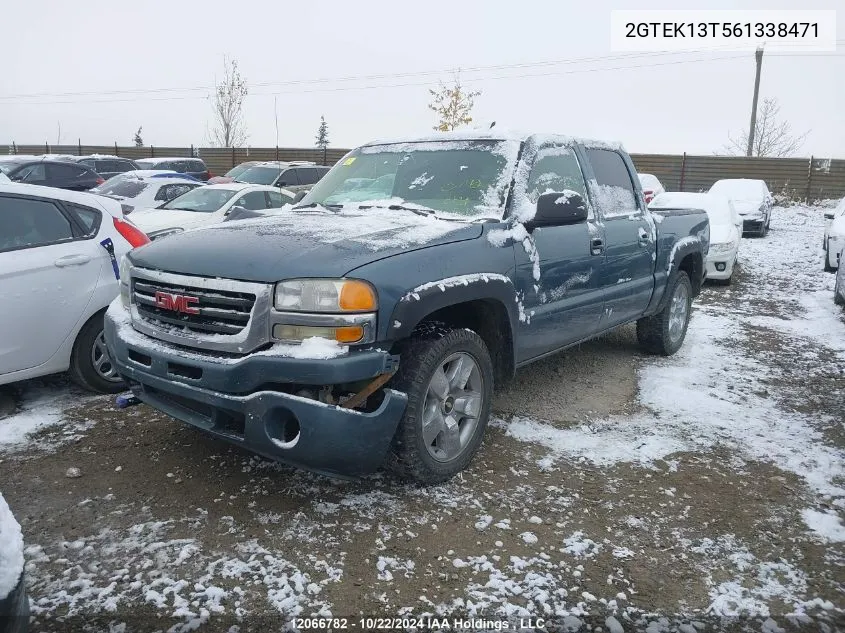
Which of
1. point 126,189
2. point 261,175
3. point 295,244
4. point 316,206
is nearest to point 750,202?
point 261,175

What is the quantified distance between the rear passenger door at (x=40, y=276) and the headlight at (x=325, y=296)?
2.32 m

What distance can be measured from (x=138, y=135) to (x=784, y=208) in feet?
204

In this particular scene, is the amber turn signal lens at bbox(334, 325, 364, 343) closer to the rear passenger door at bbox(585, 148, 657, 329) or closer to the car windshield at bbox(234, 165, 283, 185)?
the rear passenger door at bbox(585, 148, 657, 329)

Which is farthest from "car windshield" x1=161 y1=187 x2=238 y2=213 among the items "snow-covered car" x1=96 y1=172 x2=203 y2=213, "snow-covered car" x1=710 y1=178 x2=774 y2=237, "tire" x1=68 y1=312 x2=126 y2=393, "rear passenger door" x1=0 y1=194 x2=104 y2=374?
"snow-covered car" x1=710 y1=178 x2=774 y2=237

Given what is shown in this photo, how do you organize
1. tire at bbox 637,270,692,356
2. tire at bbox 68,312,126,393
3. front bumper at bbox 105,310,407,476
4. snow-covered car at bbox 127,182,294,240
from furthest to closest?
1. snow-covered car at bbox 127,182,294,240
2. tire at bbox 637,270,692,356
3. tire at bbox 68,312,126,393
4. front bumper at bbox 105,310,407,476

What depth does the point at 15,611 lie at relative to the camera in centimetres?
185

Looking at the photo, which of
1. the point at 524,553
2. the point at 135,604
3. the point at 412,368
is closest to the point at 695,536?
Result: the point at 524,553

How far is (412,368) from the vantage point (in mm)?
3119

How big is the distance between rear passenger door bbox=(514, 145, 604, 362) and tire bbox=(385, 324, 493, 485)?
20.1 inches

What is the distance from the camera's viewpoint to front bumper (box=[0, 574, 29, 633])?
1.77m

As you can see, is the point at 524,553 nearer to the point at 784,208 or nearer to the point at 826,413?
the point at 826,413

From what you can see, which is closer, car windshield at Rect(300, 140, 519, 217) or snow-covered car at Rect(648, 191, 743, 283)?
car windshield at Rect(300, 140, 519, 217)

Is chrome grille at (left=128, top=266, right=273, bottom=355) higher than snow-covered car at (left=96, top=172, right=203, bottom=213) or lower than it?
lower

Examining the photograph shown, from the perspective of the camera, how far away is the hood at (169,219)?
920cm
